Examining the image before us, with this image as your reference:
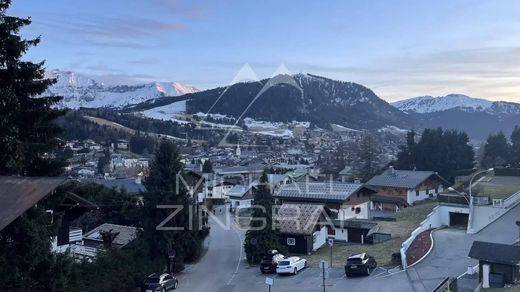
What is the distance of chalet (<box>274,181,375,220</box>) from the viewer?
40031mm

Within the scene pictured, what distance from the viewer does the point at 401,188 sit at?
5122cm

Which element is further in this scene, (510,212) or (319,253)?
(510,212)

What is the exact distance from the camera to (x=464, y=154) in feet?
206

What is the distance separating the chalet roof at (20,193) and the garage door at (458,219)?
32.7m

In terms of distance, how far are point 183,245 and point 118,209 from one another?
11810mm

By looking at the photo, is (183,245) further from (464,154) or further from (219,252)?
(464,154)

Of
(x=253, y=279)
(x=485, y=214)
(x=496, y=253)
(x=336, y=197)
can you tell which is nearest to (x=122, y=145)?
(x=336, y=197)

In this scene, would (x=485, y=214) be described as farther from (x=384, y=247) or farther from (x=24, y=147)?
(x=24, y=147)

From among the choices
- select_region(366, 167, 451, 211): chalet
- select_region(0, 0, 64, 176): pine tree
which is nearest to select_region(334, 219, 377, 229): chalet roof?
select_region(366, 167, 451, 211): chalet

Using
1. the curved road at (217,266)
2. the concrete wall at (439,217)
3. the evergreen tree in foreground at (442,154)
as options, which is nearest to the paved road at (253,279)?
the curved road at (217,266)

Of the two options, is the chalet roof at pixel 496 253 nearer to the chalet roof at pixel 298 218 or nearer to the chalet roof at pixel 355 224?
the chalet roof at pixel 298 218

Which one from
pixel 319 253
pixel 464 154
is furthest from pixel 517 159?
pixel 319 253

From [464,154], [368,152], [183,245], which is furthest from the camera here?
[368,152]

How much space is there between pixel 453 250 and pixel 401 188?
903 inches
